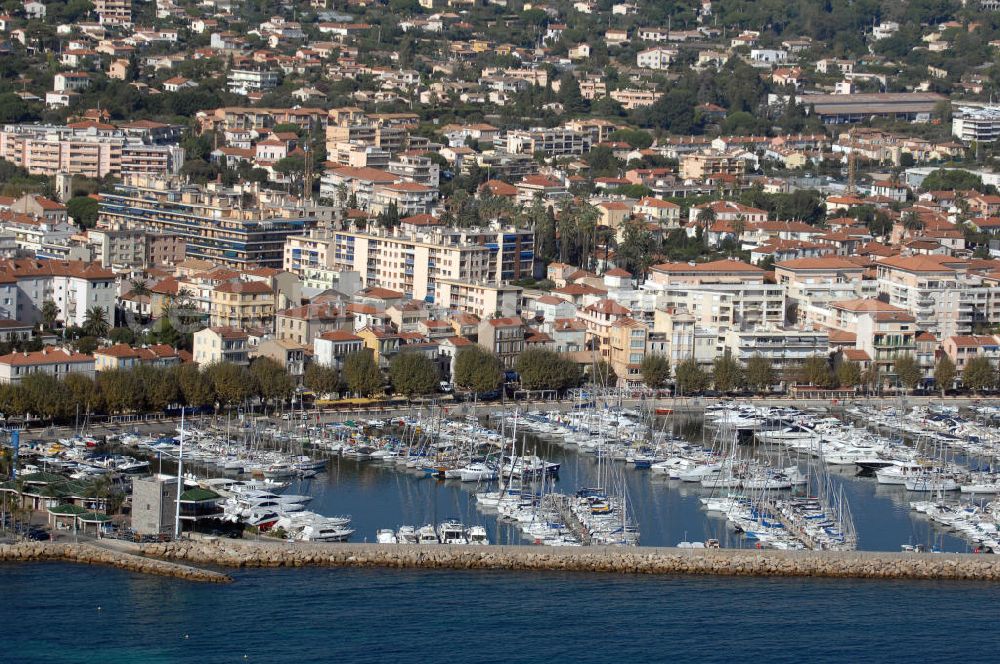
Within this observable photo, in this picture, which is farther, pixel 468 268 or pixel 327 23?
pixel 327 23

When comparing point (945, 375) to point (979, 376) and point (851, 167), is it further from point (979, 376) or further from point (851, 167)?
point (851, 167)

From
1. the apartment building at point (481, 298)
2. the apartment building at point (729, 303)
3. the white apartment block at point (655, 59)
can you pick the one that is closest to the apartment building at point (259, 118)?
the white apartment block at point (655, 59)

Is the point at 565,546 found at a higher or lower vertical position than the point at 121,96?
lower

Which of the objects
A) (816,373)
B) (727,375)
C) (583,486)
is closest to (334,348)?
(727,375)

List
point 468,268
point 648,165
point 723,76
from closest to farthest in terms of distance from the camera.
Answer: point 468,268
point 648,165
point 723,76

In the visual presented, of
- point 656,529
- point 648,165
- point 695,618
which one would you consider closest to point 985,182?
point 648,165

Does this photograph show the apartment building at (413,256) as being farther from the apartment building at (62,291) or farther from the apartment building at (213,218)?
the apartment building at (62,291)

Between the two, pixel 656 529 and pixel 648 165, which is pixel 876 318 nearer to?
pixel 656 529

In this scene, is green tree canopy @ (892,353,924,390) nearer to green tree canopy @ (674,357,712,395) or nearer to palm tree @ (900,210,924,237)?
green tree canopy @ (674,357,712,395)

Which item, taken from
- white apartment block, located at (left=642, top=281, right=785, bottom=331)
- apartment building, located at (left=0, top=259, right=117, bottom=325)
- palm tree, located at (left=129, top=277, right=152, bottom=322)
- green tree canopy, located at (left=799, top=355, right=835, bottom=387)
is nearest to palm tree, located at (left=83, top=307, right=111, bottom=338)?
apartment building, located at (left=0, top=259, right=117, bottom=325)
